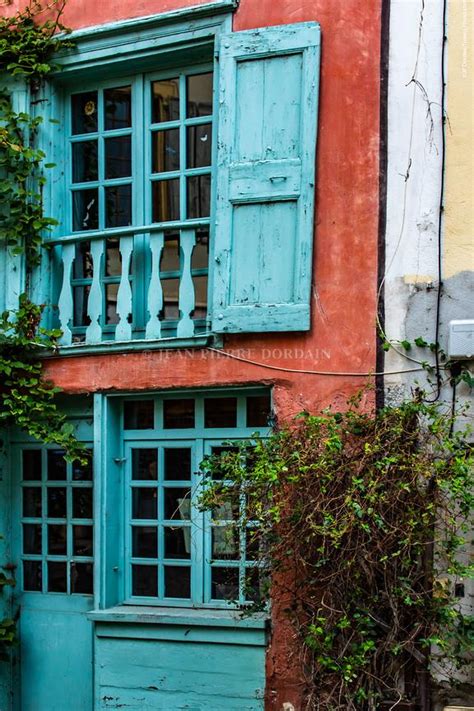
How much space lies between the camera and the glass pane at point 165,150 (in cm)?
711

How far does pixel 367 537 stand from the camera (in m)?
5.69

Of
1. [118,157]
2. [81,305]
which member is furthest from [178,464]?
[118,157]

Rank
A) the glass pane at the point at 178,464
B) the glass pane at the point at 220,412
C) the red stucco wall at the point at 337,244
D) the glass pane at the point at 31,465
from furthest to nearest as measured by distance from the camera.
A: the glass pane at the point at 31,465 → the glass pane at the point at 178,464 → the glass pane at the point at 220,412 → the red stucco wall at the point at 337,244

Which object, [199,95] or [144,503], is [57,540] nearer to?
[144,503]

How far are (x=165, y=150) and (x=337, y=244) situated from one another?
1.61 metres

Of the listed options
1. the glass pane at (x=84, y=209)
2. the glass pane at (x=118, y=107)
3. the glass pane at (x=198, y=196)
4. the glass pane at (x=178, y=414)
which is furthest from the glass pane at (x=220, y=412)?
the glass pane at (x=118, y=107)

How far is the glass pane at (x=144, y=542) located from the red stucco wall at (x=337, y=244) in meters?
1.13

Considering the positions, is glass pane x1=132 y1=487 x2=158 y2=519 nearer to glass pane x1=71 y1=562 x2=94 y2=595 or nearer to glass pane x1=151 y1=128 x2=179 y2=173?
glass pane x1=71 y1=562 x2=94 y2=595

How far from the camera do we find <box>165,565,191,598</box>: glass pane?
267 inches

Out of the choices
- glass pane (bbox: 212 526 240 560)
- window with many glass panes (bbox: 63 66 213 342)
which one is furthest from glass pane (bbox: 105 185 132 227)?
glass pane (bbox: 212 526 240 560)

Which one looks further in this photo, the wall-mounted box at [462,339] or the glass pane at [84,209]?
the glass pane at [84,209]

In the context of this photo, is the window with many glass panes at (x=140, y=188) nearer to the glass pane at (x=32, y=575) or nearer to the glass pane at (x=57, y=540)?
the glass pane at (x=57, y=540)

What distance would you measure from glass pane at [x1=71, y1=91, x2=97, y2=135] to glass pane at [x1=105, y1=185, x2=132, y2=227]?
50 cm

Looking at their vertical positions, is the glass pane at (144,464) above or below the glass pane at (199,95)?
below
